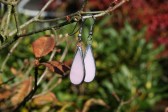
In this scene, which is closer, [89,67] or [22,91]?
[89,67]

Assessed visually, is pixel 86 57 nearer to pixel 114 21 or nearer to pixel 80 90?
pixel 80 90

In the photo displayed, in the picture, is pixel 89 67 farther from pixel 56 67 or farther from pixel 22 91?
pixel 22 91

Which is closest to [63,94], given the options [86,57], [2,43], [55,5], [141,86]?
[141,86]

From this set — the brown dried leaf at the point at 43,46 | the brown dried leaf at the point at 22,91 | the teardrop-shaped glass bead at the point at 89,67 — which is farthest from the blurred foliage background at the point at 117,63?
the teardrop-shaped glass bead at the point at 89,67

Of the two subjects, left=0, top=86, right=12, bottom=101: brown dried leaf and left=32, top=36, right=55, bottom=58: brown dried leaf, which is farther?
left=0, top=86, right=12, bottom=101: brown dried leaf

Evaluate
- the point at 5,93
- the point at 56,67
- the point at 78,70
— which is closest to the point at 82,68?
the point at 78,70

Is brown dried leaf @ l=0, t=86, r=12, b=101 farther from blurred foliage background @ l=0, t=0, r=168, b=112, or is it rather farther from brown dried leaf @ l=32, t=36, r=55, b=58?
brown dried leaf @ l=32, t=36, r=55, b=58

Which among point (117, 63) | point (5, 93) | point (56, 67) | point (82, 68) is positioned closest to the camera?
point (82, 68)

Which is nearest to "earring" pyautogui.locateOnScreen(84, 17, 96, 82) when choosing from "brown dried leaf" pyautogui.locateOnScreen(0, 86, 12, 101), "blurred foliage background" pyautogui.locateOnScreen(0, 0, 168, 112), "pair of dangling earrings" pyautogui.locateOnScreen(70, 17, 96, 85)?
"pair of dangling earrings" pyautogui.locateOnScreen(70, 17, 96, 85)

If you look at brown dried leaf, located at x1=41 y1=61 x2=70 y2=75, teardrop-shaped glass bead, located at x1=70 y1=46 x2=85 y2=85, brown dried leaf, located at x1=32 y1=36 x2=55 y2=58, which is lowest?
teardrop-shaped glass bead, located at x1=70 y1=46 x2=85 y2=85
